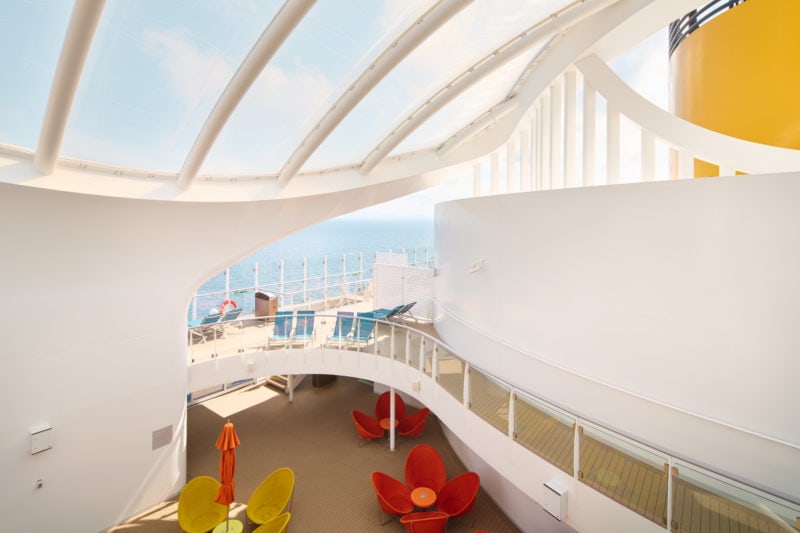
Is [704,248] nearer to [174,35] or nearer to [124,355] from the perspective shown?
[174,35]

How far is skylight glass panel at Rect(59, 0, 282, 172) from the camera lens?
13.2 ft

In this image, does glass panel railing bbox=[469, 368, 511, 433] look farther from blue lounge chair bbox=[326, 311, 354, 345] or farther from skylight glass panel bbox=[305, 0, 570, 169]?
skylight glass panel bbox=[305, 0, 570, 169]

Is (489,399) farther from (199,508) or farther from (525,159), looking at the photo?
(525,159)

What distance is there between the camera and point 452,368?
257 inches

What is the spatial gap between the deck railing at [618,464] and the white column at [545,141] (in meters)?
4.85

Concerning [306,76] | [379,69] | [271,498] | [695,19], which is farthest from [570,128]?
[271,498]

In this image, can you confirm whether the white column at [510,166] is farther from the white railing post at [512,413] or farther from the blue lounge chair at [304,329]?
the white railing post at [512,413]

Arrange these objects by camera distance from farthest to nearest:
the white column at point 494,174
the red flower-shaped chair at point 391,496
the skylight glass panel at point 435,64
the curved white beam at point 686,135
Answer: the white column at point 494,174, the red flower-shaped chair at point 391,496, the skylight glass panel at point 435,64, the curved white beam at point 686,135

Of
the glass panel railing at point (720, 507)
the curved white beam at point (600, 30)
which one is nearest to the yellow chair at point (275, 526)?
the glass panel railing at point (720, 507)

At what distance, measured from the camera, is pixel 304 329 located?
1009cm

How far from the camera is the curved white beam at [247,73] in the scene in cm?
410

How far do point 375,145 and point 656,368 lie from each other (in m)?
6.88

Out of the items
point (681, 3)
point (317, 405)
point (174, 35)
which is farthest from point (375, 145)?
point (317, 405)

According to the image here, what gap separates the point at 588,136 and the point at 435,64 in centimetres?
318
